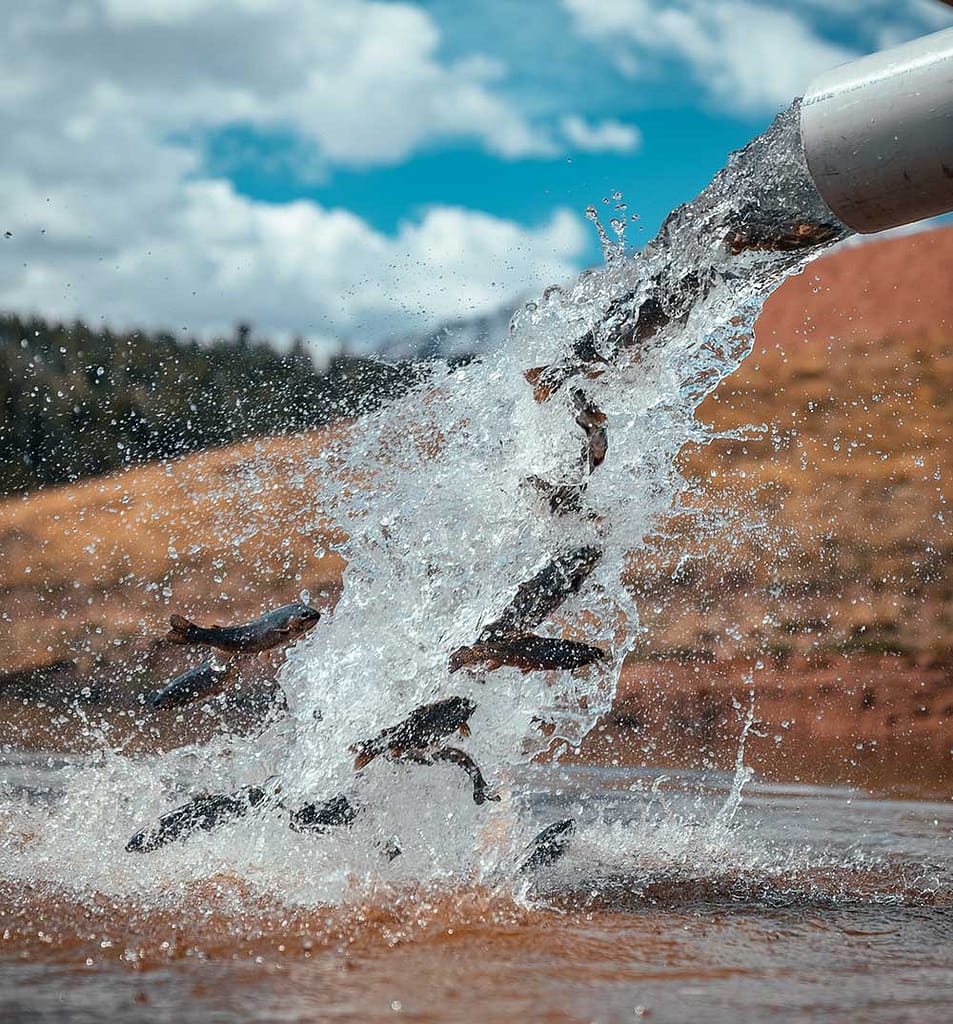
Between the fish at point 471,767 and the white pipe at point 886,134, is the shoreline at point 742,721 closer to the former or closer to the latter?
the fish at point 471,767

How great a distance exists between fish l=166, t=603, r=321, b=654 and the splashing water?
19.7 inches

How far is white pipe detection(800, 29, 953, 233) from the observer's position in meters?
4.24

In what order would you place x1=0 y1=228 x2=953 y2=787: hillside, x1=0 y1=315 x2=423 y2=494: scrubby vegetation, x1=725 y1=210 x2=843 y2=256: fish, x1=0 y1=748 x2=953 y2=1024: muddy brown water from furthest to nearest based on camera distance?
x1=0 y1=315 x2=423 y2=494: scrubby vegetation, x1=0 y1=228 x2=953 y2=787: hillside, x1=725 y1=210 x2=843 y2=256: fish, x1=0 y1=748 x2=953 y2=1024: muddy brown water

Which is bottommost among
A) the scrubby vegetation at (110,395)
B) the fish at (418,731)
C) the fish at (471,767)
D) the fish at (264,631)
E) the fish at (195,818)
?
the fish at (195,818)

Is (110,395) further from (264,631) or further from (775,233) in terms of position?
(775,233)

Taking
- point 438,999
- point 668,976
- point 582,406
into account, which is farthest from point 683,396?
point 438,999

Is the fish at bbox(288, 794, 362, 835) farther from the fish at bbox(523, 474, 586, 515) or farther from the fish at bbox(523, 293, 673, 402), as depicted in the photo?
the fish at bbox(523, 293, 673, 402)

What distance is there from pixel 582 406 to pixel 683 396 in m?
0.62

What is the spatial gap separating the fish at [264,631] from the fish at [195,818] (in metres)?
0.62

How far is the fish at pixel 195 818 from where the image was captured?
538 cm

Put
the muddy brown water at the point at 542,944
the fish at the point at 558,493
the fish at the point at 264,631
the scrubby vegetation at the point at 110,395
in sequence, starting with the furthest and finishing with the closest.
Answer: the scrubby vegetation at the point at 110,395 → the fish at the point at 558,493 → the fish at the point at 264,631 → the muddy brown water at the point at 542,944

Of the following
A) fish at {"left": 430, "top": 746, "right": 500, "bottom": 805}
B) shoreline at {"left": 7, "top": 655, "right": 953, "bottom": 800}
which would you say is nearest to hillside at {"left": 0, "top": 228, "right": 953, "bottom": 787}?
shoreline at {"left": 7, "top": 655, "right": 953, "bottom": 800}

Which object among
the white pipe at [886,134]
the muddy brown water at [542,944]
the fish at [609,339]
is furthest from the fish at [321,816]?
the white pipe at [886,134]

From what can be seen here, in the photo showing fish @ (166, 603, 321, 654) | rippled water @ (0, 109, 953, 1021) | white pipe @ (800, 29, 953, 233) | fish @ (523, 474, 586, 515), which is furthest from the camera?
fish @ (523, 474, 586, 515)
